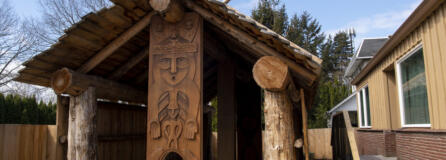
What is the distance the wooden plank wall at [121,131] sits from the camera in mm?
6102

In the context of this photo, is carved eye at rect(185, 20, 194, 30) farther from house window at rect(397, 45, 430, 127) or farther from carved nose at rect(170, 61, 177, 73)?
house window at rect(397, 45, 430, 127)

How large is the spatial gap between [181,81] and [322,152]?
1402 cm

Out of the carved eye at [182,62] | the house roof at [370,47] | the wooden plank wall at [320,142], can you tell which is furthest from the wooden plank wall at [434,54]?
the wooden plank wall at [320,142]

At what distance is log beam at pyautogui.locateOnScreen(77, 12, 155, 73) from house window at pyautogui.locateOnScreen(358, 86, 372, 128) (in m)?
10.2

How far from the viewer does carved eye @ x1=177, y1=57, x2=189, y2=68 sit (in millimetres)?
4414

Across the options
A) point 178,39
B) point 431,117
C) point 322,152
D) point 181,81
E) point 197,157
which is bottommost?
point 322,152

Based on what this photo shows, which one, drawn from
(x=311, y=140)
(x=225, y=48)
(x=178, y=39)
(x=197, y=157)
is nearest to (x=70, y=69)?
(x=178, y=39)

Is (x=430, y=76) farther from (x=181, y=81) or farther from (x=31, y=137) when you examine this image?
(x=31, y=137)

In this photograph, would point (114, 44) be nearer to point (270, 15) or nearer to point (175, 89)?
point (175, 89)

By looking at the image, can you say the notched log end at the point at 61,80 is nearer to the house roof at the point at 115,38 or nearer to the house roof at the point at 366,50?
the house roof at the point at 115,38

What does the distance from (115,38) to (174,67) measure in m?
1.12

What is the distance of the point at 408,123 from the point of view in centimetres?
780

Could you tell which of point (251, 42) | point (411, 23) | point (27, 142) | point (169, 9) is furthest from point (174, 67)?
point (411, 23)

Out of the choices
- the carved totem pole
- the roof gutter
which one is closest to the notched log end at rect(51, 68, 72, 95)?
the carved totem pole
